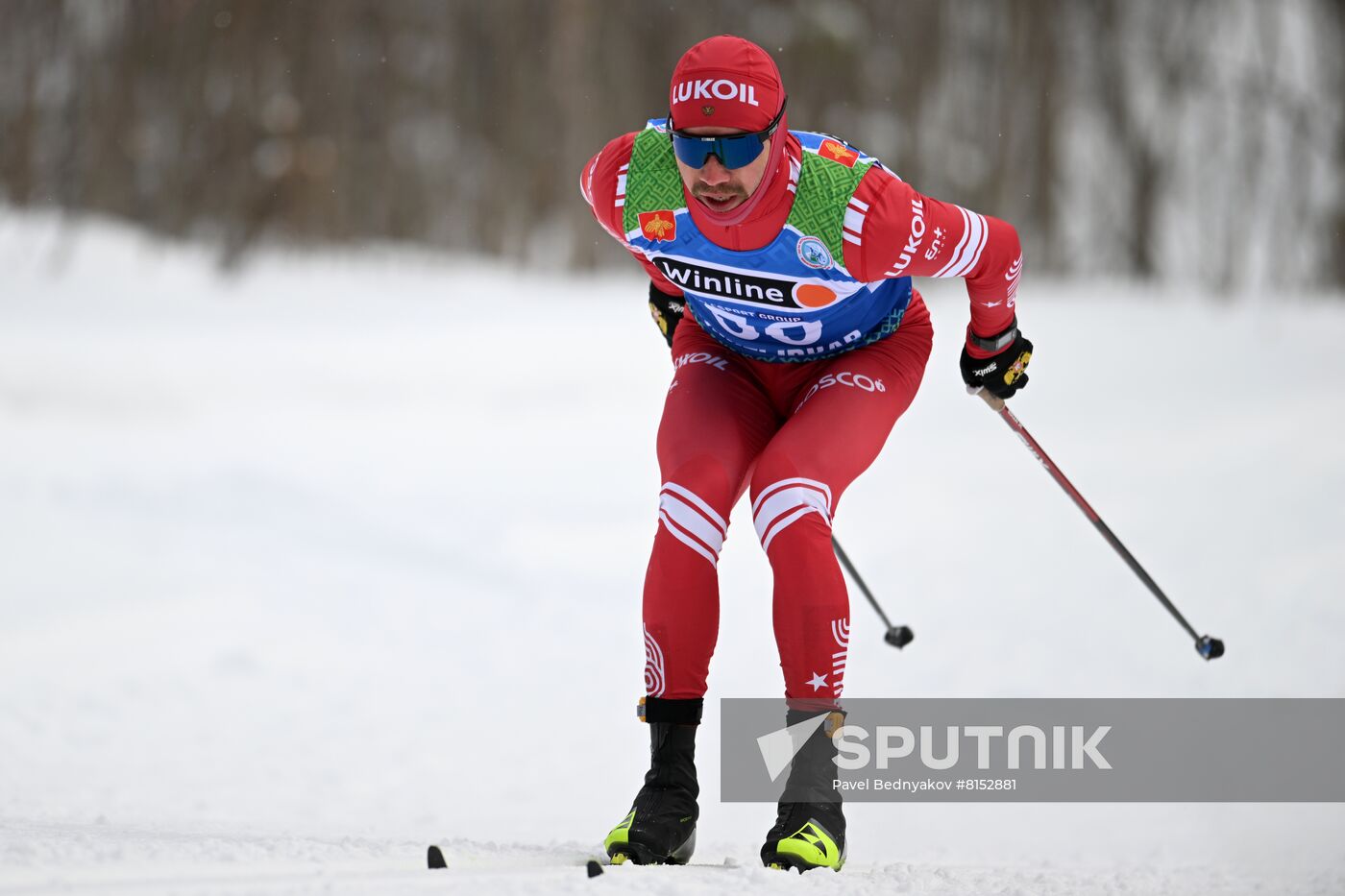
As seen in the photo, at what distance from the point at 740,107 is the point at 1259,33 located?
51.9ft

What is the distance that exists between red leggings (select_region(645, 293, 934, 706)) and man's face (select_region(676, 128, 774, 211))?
0.50 metres

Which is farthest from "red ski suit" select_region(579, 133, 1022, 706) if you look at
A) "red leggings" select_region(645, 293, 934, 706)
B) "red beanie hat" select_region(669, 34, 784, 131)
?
"red beanie hat" select_region(669, 34, 784, 131)

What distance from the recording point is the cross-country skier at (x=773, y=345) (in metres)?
2.68

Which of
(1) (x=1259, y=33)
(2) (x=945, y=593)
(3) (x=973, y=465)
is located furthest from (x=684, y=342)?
(1) (x=1259, y=33)

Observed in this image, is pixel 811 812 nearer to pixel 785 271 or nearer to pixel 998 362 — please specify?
pixel 785 271

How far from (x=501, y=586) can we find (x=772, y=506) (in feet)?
13.3

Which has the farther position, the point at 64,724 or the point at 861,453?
the point at 64,724

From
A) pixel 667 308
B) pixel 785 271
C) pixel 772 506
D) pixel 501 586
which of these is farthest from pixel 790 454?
pixel 501 586

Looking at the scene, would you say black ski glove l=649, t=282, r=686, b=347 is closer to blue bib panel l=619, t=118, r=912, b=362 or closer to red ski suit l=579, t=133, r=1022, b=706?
blue bib panel l=619, t=118, r=912, b=362

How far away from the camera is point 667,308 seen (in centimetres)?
356

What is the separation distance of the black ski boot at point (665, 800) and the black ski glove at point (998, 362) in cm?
114

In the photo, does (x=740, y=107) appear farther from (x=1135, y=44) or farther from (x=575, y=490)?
(x=1135, y=44)

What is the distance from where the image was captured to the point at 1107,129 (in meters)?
17.8

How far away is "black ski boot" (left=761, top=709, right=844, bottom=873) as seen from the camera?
2.50m
